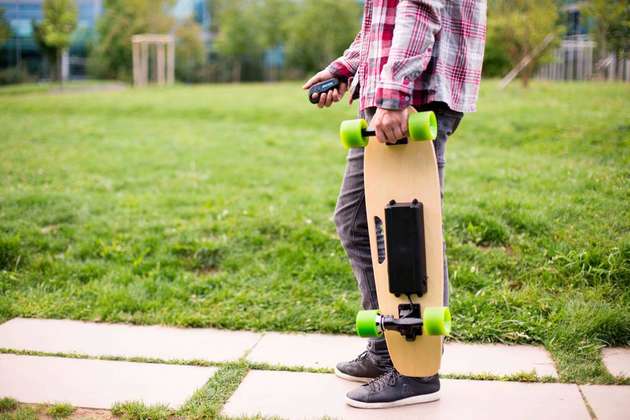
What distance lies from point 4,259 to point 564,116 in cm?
725

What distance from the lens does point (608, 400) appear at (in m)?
2.77

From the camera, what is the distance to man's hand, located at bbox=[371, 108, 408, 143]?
97.1 inches

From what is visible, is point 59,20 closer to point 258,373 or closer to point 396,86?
point 258,373

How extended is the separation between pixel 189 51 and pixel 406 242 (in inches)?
1419

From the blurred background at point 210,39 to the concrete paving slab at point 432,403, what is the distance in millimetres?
22264

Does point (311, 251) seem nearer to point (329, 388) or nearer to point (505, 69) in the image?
point (329, 388)

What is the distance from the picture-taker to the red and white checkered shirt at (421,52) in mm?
2434

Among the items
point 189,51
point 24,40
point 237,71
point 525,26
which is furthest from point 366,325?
point 24,40

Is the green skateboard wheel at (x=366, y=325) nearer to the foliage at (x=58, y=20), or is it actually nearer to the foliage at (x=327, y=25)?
the foliage at (x=58, y=20)

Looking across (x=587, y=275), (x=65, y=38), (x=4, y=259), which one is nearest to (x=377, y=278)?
(x=587, y=275)

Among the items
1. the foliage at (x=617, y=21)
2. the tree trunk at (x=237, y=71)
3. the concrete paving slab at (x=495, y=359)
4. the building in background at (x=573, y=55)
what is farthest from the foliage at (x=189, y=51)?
the concrete paving slab at (x=495, y=359)

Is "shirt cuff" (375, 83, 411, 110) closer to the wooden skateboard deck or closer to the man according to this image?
the man

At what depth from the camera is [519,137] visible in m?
8.35

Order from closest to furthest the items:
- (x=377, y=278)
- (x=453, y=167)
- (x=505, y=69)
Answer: (x=377, y=278) < (x=453, y=167) < (x=505, y=69)
